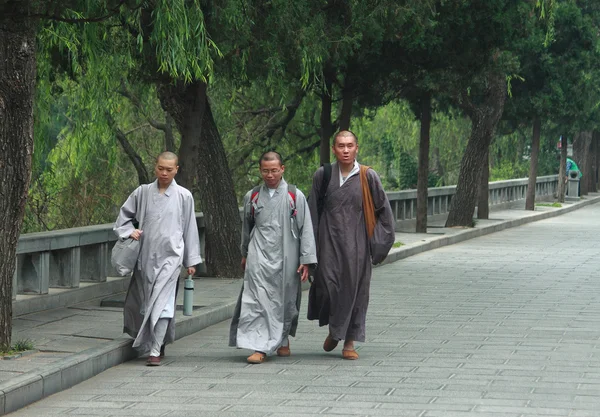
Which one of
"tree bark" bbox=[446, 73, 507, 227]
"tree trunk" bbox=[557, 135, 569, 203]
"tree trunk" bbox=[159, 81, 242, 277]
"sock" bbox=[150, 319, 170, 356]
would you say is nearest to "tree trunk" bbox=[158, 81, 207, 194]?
"tree trunk" bbox=[159, 81, 242, 277]

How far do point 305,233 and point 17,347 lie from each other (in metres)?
Answer: 2.34

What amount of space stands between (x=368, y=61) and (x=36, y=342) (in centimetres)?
1224

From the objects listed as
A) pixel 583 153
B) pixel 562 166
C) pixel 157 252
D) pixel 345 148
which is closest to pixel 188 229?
pixel 157 252

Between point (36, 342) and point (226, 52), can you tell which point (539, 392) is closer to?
point (36, 342)

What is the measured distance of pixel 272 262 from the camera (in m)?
9.69

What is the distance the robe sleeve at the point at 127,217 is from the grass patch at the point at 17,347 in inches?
41.6

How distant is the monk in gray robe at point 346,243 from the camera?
9.75 m

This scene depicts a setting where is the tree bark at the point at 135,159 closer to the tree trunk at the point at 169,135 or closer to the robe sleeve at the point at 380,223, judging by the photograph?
the tree trunk at the point at 169,135

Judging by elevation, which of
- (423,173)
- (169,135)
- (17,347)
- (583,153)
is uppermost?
(169,135)

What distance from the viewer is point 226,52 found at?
13.4 metres

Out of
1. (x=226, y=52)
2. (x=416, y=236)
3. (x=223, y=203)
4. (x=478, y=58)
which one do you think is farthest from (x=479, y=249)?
(x=226, y=52)

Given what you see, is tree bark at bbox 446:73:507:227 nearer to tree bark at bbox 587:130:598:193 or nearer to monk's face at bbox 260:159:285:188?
monk's face at bbox 260:159:285:188

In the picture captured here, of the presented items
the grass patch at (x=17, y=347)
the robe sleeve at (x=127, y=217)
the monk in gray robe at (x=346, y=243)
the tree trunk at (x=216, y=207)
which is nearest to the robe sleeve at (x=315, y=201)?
the monk in gray robe at (x=346, y=243)

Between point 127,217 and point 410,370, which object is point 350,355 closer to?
point 410,370
